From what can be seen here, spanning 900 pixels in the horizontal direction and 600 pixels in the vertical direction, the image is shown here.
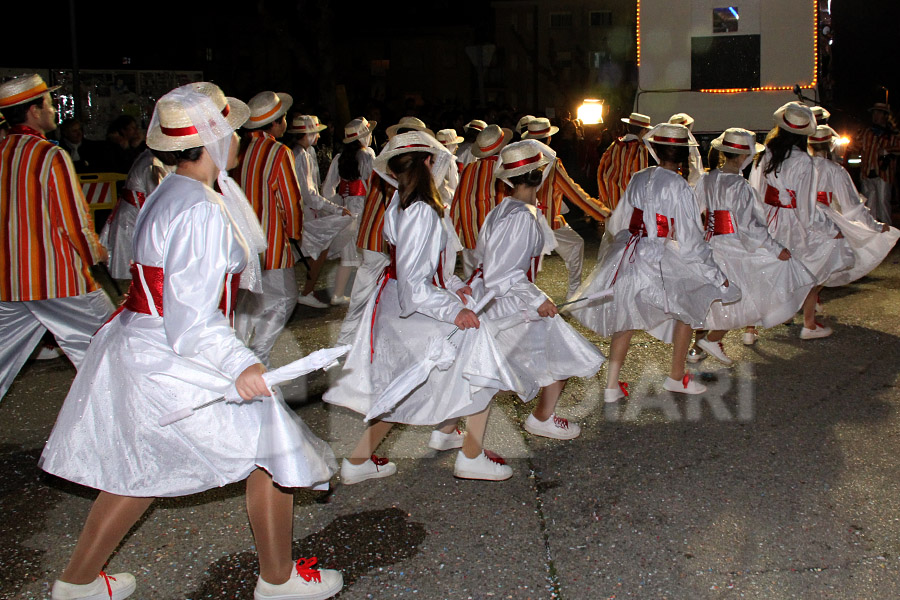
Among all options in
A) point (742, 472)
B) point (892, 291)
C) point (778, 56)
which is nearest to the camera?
point (742, 472)

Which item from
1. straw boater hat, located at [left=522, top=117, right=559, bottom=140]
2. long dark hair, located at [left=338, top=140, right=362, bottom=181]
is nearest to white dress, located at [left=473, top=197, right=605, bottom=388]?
straw boater hat, located at [left=522, top=117, right=559, bottom=140]

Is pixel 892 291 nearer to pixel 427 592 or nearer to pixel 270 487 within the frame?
pixel 427 592

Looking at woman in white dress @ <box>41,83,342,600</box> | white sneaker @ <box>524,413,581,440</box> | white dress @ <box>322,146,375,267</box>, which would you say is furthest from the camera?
white dress @ <box>322,146,375,267</box>

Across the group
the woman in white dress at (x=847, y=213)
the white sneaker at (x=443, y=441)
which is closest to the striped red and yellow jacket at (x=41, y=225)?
the white sneaker at (x=443, y=441)

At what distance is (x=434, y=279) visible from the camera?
4.06 m

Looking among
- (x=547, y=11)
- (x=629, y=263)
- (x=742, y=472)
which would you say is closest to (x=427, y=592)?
(x=742, y=472)

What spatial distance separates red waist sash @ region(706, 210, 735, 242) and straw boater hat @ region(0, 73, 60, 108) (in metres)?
4.39

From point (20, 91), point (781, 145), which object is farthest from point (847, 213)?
point (20, 91)

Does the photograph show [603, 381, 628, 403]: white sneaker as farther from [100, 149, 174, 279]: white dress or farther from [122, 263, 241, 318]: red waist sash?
[100, 149, 174, 279]: white dress

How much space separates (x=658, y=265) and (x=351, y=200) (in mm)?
4460

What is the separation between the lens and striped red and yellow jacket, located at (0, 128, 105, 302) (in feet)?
16.1

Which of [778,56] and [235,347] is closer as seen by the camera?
[235,347]

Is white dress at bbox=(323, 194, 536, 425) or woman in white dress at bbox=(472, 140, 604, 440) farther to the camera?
woman in white dress at bbox=(472, 140, 604, 440)

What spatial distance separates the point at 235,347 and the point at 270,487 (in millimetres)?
545
